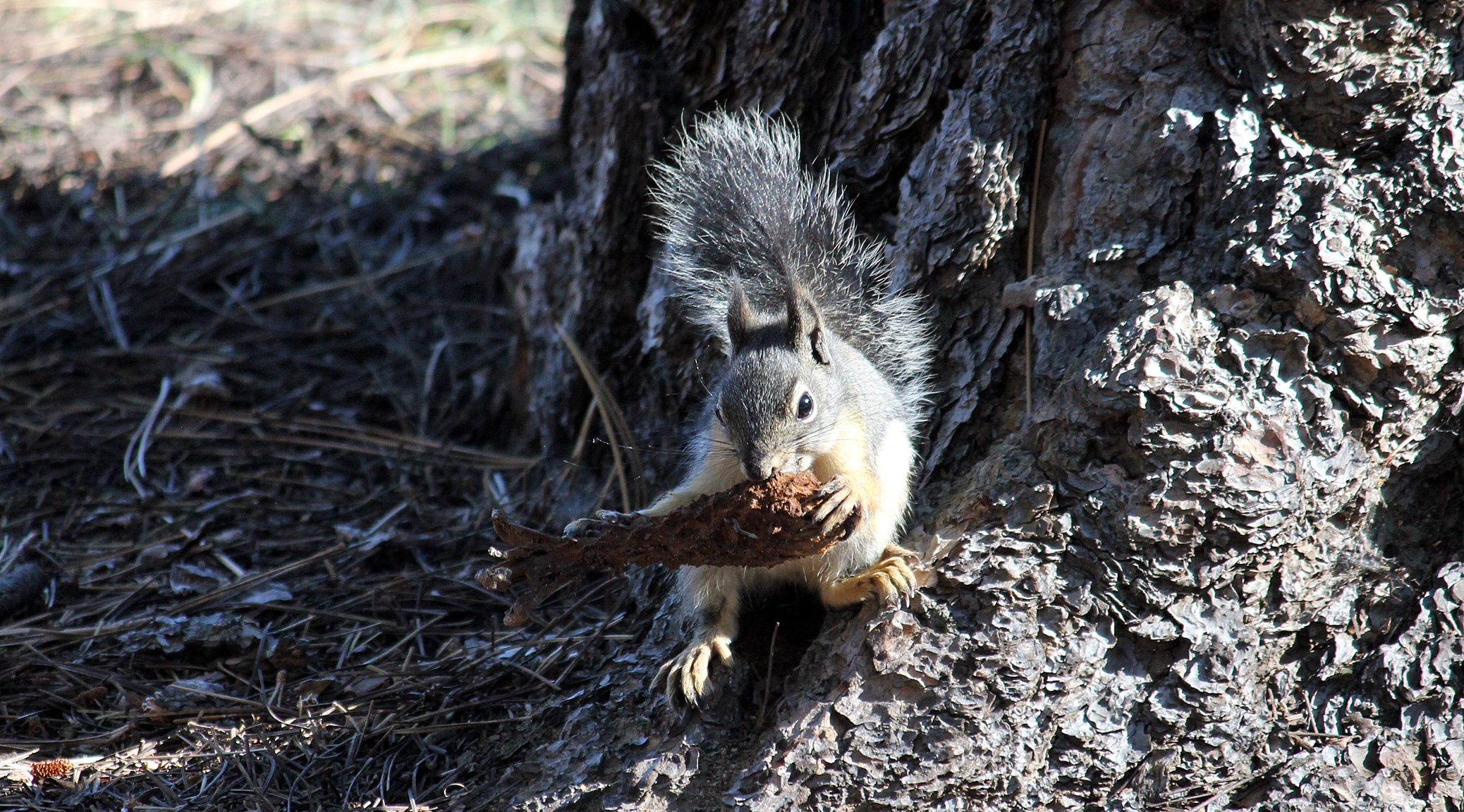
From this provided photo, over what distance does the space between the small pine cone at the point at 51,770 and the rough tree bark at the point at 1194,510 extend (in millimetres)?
745

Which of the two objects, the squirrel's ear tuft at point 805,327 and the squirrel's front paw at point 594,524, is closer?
the squirrel's front paw at point 594,524

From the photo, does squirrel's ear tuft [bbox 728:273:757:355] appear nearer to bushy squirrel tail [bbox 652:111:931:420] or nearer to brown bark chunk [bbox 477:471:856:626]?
bushy squirrel tail [bbox 652:111:931:420]

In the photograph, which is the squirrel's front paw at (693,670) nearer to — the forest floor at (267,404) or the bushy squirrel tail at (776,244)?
the forest floor at (267,404)

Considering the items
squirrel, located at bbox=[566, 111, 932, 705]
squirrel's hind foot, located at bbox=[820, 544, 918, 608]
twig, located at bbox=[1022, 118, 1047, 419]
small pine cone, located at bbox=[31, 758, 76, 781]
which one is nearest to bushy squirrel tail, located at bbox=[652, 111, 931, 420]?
squirrel, located at bbox=[566, 111, 932, 705]

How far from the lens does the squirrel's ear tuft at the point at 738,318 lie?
2.04 m

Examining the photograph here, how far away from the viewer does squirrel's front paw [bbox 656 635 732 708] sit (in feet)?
5.90

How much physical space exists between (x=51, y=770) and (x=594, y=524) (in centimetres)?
102

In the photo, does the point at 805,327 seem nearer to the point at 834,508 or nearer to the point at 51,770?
the point at 834,508

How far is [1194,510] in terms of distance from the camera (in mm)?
1625

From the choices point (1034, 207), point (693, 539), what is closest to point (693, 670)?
point (693, 539)

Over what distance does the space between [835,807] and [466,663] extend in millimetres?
858

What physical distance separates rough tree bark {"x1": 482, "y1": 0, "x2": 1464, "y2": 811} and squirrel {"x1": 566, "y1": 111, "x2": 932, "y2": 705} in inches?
4.2

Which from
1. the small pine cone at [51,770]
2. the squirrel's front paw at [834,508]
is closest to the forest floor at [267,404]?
the small pine cone at [51,770]

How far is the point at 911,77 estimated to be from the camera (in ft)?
6.68
